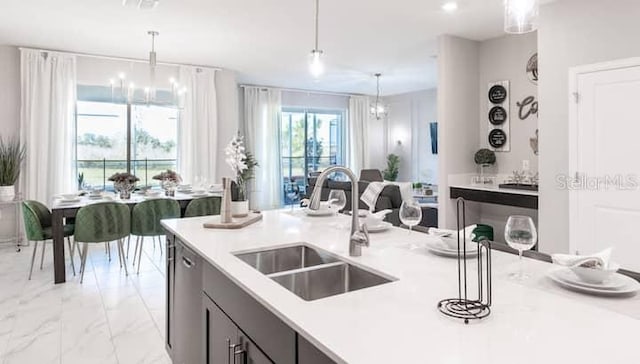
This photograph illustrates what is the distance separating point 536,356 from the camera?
879mm

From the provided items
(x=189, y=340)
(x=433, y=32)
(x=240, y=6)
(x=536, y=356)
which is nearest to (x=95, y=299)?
(x=189, y=340)

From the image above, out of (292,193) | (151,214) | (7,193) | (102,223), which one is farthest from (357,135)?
(7,193)

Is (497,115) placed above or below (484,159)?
above

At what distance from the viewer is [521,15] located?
1831mm

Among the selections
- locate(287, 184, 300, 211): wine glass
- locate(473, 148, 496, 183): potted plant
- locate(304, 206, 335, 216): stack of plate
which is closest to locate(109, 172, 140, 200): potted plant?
locate(304, 206, 335, 216): stack of plate

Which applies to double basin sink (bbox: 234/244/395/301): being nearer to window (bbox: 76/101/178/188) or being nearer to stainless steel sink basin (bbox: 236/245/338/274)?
stainless steel sink basin (bbox: 236/245/338/274)

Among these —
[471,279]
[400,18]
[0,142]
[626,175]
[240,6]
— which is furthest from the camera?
[0,142]

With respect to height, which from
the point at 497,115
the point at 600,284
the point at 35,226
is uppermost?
the point at 497,115

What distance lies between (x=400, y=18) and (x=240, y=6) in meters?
1.74

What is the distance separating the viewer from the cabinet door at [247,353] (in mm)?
1322

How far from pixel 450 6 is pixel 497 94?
1663 mm

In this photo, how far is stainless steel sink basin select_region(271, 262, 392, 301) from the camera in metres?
1.62

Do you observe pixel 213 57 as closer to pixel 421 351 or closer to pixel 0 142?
pixel 0 142

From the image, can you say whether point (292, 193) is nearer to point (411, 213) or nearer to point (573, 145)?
point (573, 145)
